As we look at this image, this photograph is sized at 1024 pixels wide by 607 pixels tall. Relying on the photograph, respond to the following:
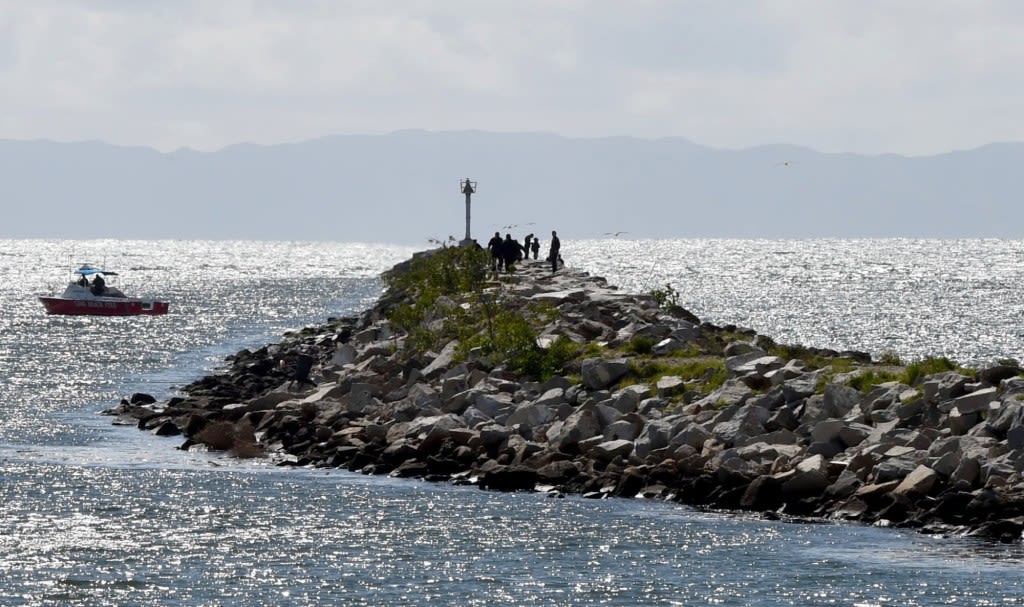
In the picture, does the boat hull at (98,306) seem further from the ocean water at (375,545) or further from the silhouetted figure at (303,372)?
the silhouetted figure at (303,372)

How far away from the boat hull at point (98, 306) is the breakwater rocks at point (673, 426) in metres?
45.3

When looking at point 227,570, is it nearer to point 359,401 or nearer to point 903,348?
point 359,401

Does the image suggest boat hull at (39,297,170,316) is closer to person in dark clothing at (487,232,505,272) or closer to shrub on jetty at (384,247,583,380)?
shrub on jetty at (384,247,583,380)

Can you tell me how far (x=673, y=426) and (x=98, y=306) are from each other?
2443 inches

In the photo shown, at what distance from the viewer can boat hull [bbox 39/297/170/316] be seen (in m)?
87.2

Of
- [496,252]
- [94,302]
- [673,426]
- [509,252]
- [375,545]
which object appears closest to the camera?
[375,545]

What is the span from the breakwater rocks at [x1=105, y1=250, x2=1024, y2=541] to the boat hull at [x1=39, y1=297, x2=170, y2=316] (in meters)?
45.3

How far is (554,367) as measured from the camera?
37625 mm

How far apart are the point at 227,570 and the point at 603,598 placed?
537 cm

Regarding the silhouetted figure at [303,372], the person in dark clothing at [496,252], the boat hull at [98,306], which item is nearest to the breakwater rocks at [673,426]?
the silhouetted figure at [303,372]

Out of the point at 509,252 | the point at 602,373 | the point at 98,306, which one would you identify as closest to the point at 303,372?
the point at 602,373

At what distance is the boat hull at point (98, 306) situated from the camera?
8725 centimetres

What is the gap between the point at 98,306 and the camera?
8738 centimetres

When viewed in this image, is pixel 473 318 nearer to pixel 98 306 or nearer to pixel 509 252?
pixel 509 252
